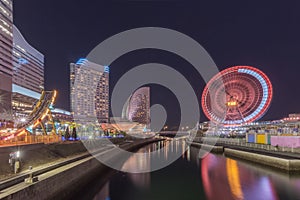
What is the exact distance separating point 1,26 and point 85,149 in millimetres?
73995

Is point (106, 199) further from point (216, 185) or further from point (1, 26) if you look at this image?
point (1, 26)

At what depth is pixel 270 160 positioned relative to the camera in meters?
28.9

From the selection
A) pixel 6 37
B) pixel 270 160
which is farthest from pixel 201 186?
pixel 6 37

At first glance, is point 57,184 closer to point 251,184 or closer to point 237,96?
point 251,184

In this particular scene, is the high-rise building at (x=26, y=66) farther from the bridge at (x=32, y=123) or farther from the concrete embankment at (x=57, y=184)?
the concrete embankment at (x=57, y=184)

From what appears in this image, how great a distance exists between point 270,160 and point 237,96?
36.6m

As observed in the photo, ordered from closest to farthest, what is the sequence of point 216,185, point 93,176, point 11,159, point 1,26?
point 11,159, point 216,185, point 93,176, point 1,26

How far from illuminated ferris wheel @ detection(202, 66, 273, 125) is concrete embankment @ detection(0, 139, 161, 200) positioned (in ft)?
144

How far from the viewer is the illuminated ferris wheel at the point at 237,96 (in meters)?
57.8

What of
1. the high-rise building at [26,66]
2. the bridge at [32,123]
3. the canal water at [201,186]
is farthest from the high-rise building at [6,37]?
the canal water at [201,186]

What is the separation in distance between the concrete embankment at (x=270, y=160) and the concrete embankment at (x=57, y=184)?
1886cm

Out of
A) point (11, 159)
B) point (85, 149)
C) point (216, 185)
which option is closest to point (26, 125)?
point (85, 149)

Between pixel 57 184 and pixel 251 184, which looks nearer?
pixel 57 184

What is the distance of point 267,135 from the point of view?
130 ft
